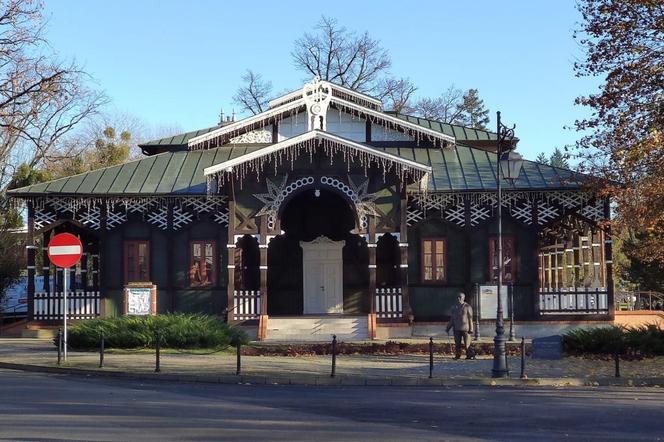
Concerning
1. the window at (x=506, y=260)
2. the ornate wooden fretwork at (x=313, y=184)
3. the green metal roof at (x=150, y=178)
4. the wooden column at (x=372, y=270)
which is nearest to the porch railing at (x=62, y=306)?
the green metal roof at (x=150, y=178)

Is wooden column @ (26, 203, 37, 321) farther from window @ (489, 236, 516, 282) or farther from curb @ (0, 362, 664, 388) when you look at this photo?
window @ (489, 236, 516, 282)

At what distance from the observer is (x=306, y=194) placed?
3152 cm

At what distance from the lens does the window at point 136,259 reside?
31.1m

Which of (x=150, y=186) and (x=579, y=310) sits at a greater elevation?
(x=150, y=186)

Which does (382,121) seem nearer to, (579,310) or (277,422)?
(579,310)

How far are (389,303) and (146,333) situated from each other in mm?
8871

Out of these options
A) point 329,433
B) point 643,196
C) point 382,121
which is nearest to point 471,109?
point 382,121

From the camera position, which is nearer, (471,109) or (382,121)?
(382,121)

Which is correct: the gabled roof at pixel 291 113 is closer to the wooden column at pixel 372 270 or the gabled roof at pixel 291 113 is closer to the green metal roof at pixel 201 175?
the green metal roof at pixel 201 175

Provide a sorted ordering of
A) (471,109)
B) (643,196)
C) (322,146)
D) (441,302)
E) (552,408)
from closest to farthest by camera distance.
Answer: (552,408)
(643,196)
(322,146)
(441,302)
(471,109)

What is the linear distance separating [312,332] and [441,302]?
185 inches

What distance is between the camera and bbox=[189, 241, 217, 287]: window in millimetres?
31094

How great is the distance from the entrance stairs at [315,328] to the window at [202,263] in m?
3.09

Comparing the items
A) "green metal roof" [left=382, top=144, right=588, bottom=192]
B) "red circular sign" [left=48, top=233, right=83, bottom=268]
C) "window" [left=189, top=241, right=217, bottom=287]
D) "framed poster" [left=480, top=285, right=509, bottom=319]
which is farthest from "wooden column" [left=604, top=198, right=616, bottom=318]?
"red circular sign" [left=48, top=233, right=83, bottom=268]
